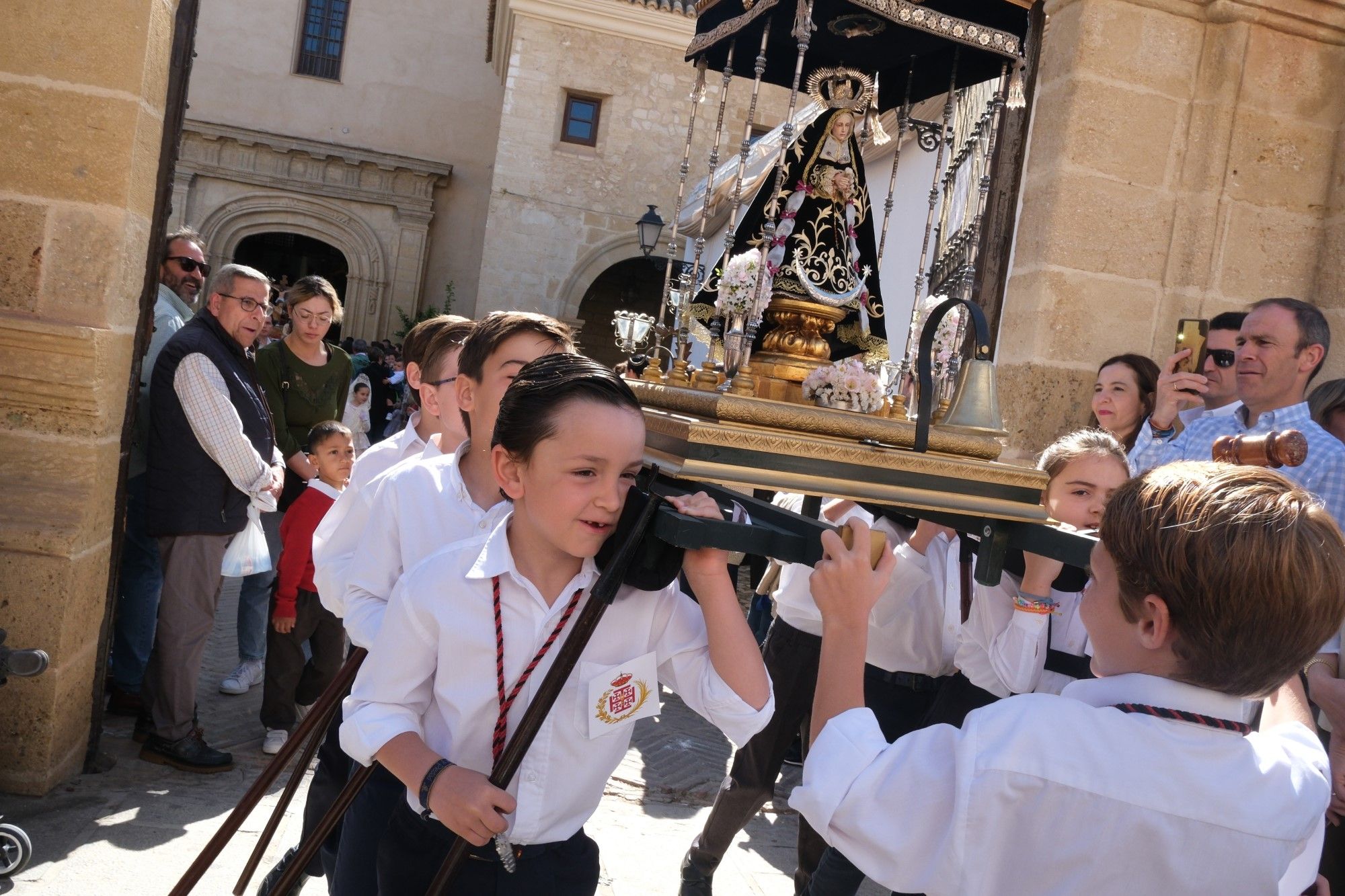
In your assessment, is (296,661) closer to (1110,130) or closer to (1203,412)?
(1203,412)

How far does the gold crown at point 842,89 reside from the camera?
2.68m

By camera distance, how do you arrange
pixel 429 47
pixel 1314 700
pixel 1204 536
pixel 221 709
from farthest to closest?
1. pixel 429 47
2. pixel 221 709
3. pixel 1314 700
4. pixel 1204 536

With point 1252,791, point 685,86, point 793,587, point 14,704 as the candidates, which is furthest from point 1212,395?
point 685,86

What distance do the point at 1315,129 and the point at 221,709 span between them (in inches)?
206

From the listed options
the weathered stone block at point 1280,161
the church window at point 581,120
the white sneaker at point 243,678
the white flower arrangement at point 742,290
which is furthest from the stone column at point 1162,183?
the church window at point 581,120

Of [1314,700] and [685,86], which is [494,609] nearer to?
[1314,700]

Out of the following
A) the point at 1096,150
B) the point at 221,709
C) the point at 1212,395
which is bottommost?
the point at 221,709

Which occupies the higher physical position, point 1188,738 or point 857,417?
point 857,417

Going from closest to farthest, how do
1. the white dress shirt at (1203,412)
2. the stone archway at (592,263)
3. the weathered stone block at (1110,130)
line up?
1. the white dress shirt at (1203,412)
2. the weathered stone block at (1110,130)
3. the stone archway at (592,263)

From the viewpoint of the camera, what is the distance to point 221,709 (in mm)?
5082

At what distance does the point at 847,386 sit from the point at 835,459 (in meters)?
0.36

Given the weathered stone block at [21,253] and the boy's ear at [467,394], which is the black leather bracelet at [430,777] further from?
the weathered stone block at [21,253]

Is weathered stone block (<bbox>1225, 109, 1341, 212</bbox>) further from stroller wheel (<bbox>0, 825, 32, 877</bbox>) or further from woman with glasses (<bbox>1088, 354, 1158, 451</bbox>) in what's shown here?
stroller wheel (<bbox>0, 825, 32, 877</bbox>)

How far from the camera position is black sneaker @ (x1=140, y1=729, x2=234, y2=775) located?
4.27 metres
